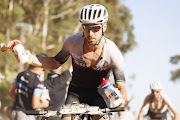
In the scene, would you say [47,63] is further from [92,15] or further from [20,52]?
[92,15]

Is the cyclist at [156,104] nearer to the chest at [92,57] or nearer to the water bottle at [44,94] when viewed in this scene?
the water bottle at [44,94]

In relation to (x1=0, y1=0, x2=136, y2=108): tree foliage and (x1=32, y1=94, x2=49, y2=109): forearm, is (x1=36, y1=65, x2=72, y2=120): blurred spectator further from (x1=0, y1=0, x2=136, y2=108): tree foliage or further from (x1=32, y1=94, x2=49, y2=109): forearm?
(x1=0, y1=0, x2=136, y2=108): tree foliage

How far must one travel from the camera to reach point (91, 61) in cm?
539

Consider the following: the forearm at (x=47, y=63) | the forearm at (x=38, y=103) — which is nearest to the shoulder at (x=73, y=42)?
the forearm at (x=47, y=63)

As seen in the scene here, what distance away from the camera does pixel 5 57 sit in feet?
93.4

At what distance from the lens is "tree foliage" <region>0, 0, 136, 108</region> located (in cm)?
3036

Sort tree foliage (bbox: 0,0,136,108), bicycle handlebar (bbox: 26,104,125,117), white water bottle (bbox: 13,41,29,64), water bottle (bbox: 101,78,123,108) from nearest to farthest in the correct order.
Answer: bicycle handlebar (bbox: 26,104,125,117) < water bottle (bbox: 101,78,123,108) < white water bottle (bbox: 13,41,29,64) < tree foliage (bbox: 0,0,136,108)

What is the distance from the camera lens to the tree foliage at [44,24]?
30359 millimetres

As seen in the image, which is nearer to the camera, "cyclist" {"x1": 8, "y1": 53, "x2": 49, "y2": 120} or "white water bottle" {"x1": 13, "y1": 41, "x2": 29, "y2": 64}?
"white water bottle" {"x1": 13, "y1": 41, "x2": 29, "y2": 64}

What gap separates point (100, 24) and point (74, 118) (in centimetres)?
139

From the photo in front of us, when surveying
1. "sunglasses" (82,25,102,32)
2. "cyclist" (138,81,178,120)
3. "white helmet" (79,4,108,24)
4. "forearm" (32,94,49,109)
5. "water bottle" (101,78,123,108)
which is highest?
"white helmet" (79,4,108,24)

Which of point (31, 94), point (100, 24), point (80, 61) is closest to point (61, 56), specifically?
point (80, 61)

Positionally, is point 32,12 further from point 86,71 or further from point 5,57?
point 86,71

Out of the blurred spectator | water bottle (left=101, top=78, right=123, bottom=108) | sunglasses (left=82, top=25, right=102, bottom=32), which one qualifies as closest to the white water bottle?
sunglasses (left=82, top=25, right=102, bottom=32)
